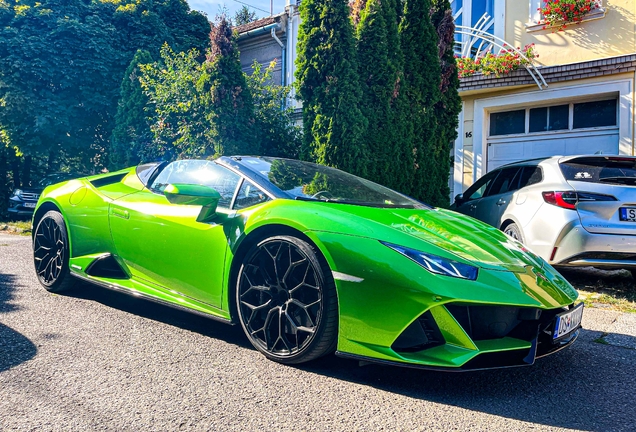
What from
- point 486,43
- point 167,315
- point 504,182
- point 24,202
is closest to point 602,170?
point 504,182

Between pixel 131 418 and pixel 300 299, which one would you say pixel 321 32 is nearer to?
pixel 300 299

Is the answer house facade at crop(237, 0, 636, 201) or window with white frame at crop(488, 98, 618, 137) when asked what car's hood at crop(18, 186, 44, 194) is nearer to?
house facade at crop(237, 0, 636, 201)

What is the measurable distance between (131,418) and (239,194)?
1481mm

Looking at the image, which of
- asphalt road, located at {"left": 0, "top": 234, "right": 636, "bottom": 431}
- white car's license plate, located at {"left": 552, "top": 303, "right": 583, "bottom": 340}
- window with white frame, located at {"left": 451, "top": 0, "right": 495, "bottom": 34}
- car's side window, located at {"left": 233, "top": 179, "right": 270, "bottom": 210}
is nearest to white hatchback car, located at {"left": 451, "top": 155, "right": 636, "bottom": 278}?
asphalt road, located at {"left": 0, "top": 234, "right": 636, "bottom": 431}

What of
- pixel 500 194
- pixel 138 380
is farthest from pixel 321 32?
pixel 138 380

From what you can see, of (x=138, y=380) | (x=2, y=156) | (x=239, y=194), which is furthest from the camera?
(x=2, y=156)

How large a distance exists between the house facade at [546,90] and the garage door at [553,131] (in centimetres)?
2

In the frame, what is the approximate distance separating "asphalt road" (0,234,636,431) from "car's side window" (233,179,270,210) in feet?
2.75

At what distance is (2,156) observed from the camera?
601 inches

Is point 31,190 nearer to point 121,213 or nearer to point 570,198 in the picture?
point 121,213

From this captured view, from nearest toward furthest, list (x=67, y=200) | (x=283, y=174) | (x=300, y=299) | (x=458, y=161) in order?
(x=300, y=299) < (x=283, y=174) < (x=67, y=200) < (x=458, y=161)

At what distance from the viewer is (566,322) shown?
2697mm

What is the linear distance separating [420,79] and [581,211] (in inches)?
142

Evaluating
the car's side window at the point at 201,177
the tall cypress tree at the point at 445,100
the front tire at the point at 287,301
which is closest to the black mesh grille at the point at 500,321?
the front tire at the point at 287,301
